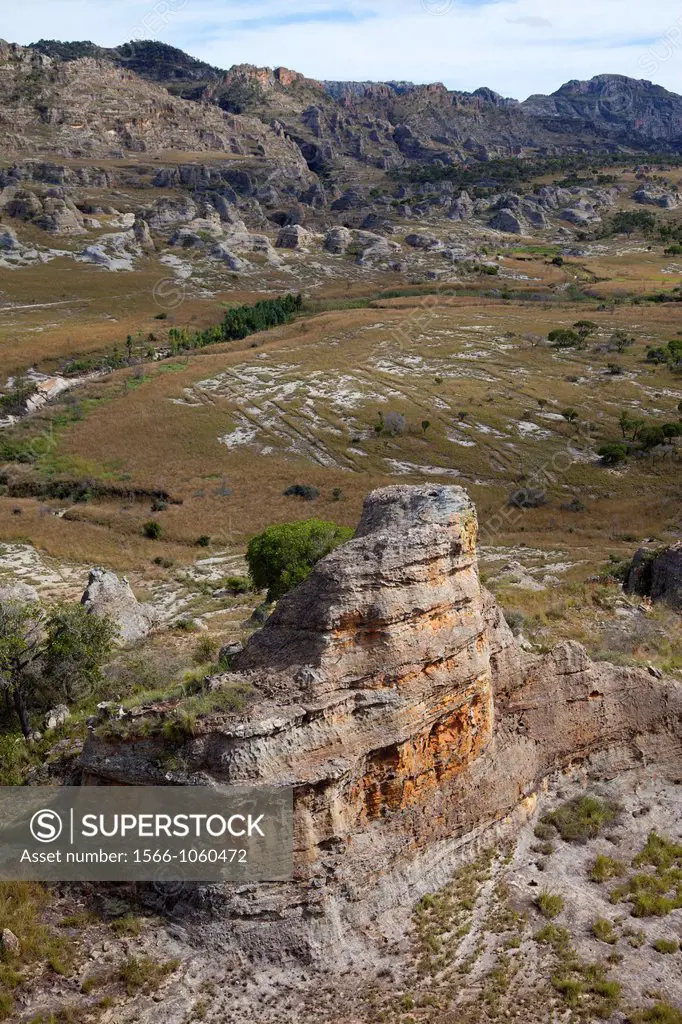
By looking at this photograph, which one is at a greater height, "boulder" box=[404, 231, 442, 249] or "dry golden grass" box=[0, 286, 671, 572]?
"boulder" box=[404, 231, 442, 249]

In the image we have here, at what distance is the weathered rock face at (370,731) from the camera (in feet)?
36.0

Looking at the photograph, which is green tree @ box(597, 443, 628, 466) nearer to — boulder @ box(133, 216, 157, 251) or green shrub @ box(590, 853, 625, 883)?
green shrub @ box(590, 853, 625, 883)

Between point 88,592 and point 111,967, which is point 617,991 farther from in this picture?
point 88,592

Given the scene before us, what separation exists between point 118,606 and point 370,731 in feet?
61.8

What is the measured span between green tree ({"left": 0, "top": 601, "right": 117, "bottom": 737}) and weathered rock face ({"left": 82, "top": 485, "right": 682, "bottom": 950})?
7260mm

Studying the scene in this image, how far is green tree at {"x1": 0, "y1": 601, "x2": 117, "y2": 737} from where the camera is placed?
725 inches

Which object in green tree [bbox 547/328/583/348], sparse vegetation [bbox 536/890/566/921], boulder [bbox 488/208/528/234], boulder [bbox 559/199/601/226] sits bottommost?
sparse vegetation [bbox 536/890/566/921]

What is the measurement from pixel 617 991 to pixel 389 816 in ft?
13.4

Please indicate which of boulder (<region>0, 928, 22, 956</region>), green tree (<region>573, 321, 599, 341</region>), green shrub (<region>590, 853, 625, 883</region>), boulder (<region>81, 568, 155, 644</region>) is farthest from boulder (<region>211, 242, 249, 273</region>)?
boulder (<region>0, 928, 22, 956</region>)

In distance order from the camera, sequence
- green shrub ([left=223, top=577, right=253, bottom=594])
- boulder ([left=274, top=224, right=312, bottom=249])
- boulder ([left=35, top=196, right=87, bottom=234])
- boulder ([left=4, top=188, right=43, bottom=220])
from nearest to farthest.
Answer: green shrub ([left=223, top=577, right=253, bottom=594]) → boulder ([left=35, top=196, right=87, bottom=234]) → boulder ([left=4, top=188, right=43, bottom=220]) → boulder ([left=274, top=224, right=312, bottom=249])

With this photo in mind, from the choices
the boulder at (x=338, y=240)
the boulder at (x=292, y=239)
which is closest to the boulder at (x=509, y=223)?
the boulder at (x=338, y=240)

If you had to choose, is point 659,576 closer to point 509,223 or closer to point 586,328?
point 586,328

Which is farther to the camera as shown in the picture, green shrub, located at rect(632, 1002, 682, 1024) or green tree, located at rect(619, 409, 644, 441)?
green tree, located at rect(619, 409, 644, 441)

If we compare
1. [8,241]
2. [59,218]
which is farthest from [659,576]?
[59,218]
